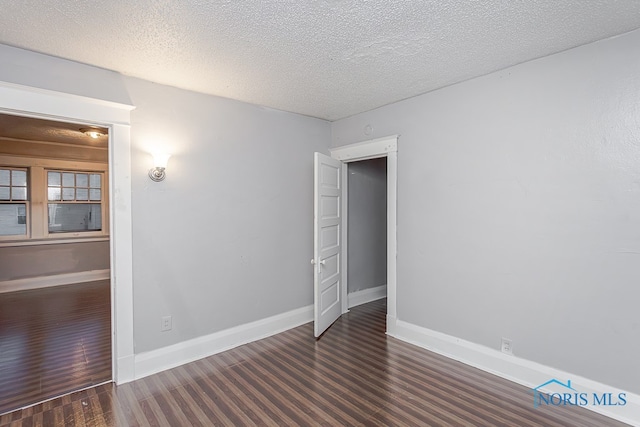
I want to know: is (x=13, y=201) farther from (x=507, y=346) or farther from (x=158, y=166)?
(x=507, y=346)

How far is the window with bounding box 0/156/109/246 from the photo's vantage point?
210 inches

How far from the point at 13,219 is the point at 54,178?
2.94ft

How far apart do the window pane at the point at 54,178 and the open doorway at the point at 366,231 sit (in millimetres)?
5259

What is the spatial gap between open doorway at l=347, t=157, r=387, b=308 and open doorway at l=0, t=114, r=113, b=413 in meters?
2.94

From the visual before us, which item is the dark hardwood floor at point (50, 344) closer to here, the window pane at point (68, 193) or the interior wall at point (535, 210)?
the window pane at point (68, 193)

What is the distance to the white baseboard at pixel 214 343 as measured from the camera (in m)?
2.72

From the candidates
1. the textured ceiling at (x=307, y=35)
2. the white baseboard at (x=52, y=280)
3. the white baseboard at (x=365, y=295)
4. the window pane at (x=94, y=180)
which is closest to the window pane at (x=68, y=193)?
the window pane at (x=94, y=180)

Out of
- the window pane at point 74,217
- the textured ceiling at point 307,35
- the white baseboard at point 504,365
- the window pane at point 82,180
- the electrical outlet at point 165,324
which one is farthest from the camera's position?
the window pane at point 82,180

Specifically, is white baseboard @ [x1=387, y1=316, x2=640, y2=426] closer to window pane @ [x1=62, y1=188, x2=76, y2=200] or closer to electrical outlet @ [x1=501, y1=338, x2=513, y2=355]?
electrical outlet @ [x1=501, y1=338, x2=513, y2=355]

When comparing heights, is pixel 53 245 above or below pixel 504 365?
above

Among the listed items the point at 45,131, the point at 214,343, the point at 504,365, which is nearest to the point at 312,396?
the point at 214,343

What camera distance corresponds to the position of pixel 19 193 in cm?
542

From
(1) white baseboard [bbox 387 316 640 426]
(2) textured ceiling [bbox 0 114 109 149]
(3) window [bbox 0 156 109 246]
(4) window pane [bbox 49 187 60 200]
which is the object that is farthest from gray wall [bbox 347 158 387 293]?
(4) window pane [bbox 49 187 60 200]

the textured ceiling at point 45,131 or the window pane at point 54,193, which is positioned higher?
the textured ceiling at point 45,131
